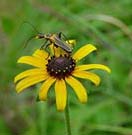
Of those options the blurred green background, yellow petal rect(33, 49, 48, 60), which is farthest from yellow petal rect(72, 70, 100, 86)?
the blurred green background

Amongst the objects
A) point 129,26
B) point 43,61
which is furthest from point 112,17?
point 43,61

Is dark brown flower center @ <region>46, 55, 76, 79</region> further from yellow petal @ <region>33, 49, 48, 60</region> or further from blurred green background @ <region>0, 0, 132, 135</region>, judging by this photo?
blurred green background @ <region>0, 0, 132, 135</region>

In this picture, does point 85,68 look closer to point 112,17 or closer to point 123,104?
point 123,104

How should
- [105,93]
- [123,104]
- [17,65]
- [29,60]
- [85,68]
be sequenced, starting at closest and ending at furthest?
[85,68], [29,60], [105,93], [123,104], [17,65]

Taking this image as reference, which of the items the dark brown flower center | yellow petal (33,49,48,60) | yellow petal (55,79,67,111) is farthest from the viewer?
yellow petal (33,49,48,60)

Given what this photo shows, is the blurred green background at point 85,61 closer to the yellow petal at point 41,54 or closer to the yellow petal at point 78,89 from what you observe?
the yellow petal at point 41,54

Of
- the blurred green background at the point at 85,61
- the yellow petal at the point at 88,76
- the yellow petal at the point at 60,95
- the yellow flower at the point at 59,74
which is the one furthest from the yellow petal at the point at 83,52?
the blurred green background at the point at 85,61

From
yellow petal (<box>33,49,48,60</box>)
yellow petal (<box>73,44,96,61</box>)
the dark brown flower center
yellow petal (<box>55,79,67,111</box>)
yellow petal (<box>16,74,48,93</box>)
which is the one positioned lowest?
yellow petal (<box>55,79,67,111</box>)
